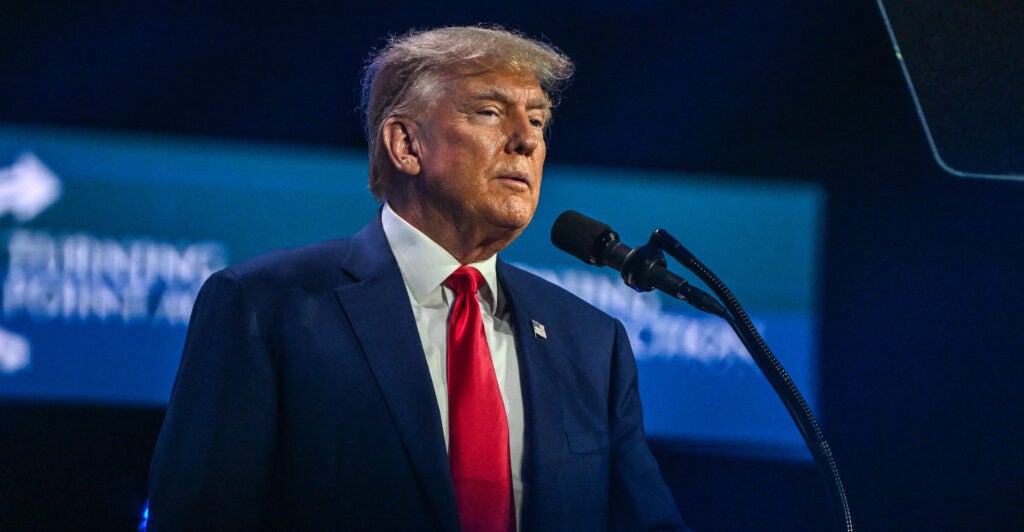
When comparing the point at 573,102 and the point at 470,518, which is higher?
the point at 573,102

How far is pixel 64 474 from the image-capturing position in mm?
2629

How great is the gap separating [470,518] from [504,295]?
47cm

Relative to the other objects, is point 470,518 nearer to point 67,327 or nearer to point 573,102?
point 67,327

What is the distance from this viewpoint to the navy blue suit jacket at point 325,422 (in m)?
1.56

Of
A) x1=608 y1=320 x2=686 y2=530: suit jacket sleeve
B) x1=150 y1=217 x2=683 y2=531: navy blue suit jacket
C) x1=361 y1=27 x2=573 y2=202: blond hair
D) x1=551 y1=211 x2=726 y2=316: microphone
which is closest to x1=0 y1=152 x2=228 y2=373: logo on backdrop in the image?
x1=361 y1=27 x2=573 y2=202: blond hair

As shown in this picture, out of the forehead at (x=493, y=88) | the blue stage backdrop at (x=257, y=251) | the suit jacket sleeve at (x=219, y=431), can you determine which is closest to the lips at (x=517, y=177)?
the forehead at (x=493, y=88)

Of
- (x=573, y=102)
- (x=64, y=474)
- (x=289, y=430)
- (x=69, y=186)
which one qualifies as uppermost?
(x=573, y=102)

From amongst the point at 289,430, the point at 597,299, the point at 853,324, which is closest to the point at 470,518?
the point at 289,430

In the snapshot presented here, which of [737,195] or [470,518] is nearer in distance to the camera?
[470,518]

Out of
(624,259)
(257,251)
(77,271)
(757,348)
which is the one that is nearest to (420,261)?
(624,259)

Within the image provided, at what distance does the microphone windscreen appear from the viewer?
1614 mm

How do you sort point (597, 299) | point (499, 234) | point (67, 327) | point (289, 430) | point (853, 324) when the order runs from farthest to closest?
point (853, 324), point (597, 299), point (67, 327), point (499, 234), point (289, 430)

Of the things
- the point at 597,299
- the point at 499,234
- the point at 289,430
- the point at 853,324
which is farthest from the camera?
the point at 853,324

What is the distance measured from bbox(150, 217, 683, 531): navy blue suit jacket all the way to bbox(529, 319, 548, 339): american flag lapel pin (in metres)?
0.09
